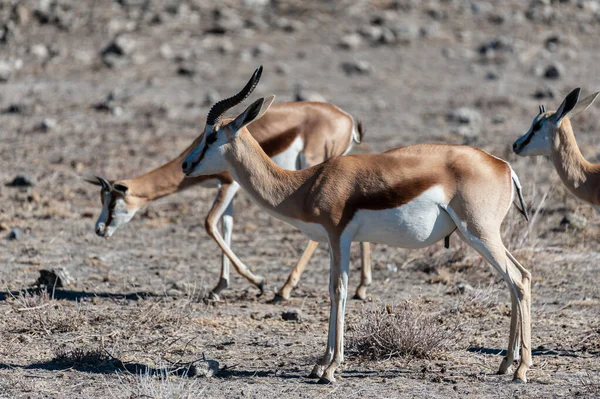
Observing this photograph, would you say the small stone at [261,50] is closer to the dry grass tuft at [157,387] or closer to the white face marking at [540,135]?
the white face marking at [540,135]

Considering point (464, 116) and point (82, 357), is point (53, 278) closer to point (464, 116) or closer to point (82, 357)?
point (82, 357)

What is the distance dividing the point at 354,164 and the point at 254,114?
73cm

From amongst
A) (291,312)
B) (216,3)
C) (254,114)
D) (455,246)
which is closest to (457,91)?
(216,3)

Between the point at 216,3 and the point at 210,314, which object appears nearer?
the point at 210,314

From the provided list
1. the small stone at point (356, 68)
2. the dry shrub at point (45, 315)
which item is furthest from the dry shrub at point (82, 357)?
the small stone at point (356, 68)

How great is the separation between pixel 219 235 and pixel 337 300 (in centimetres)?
Answer: 268

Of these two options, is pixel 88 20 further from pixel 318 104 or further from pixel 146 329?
pixel 146 329

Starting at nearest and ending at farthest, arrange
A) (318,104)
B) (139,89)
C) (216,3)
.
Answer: (318,104) → (139,89) → (216,3)

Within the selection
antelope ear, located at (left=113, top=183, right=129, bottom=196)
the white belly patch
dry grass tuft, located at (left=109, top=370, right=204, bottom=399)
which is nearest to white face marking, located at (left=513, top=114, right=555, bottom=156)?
the white belly patch

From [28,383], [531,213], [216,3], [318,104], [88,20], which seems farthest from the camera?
[216,3]

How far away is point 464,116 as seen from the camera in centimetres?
1695

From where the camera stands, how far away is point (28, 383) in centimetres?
633

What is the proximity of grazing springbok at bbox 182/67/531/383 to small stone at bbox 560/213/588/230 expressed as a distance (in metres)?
4.48

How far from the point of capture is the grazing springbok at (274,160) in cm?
895
